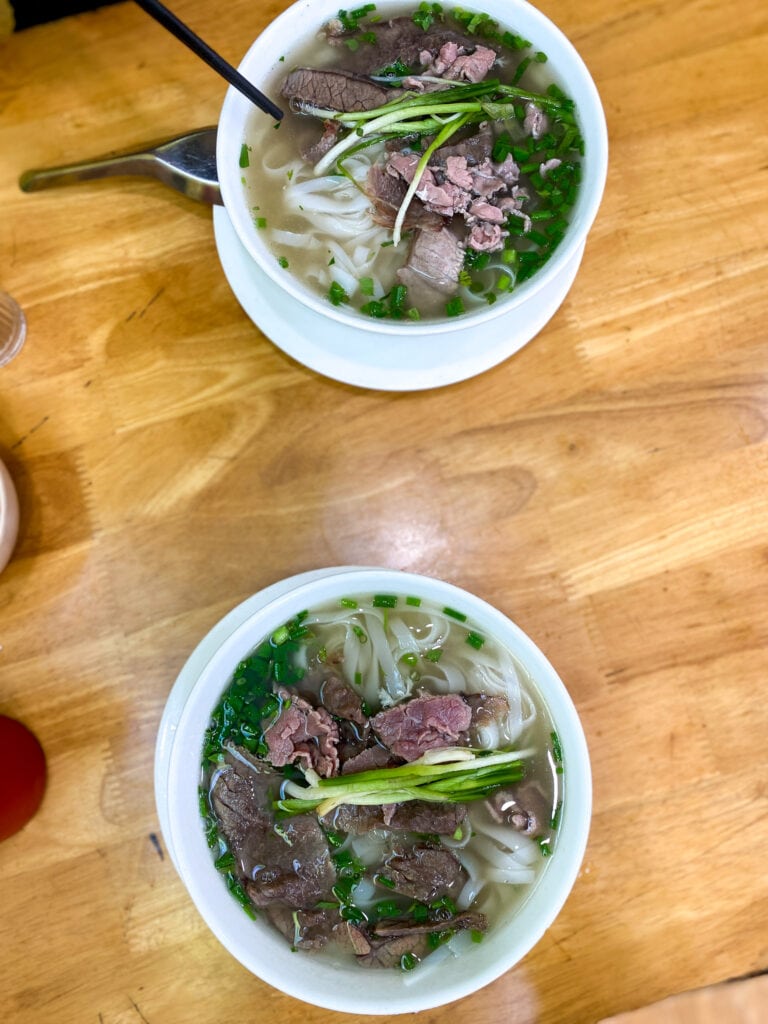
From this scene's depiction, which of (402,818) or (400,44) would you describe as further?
(400,44)

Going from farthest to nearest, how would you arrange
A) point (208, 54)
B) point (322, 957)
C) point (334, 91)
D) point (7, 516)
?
point (7, 516) < point (334, 91) < point (322, 957) < point (208, 54)

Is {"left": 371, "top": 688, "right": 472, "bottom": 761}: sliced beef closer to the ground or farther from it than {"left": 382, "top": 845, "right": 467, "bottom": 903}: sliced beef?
farther from it

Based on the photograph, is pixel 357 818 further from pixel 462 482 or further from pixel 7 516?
pixel 7 516

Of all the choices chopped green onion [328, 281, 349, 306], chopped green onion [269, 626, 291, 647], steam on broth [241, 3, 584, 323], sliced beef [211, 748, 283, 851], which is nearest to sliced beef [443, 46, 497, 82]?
steam on broth [241, 3, 584, 323]

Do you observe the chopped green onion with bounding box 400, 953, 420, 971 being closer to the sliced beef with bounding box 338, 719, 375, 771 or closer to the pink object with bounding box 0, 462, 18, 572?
the sliced beef with bounding box 338, 719, 375, 771

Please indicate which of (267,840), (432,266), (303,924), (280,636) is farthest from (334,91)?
(303,924)
